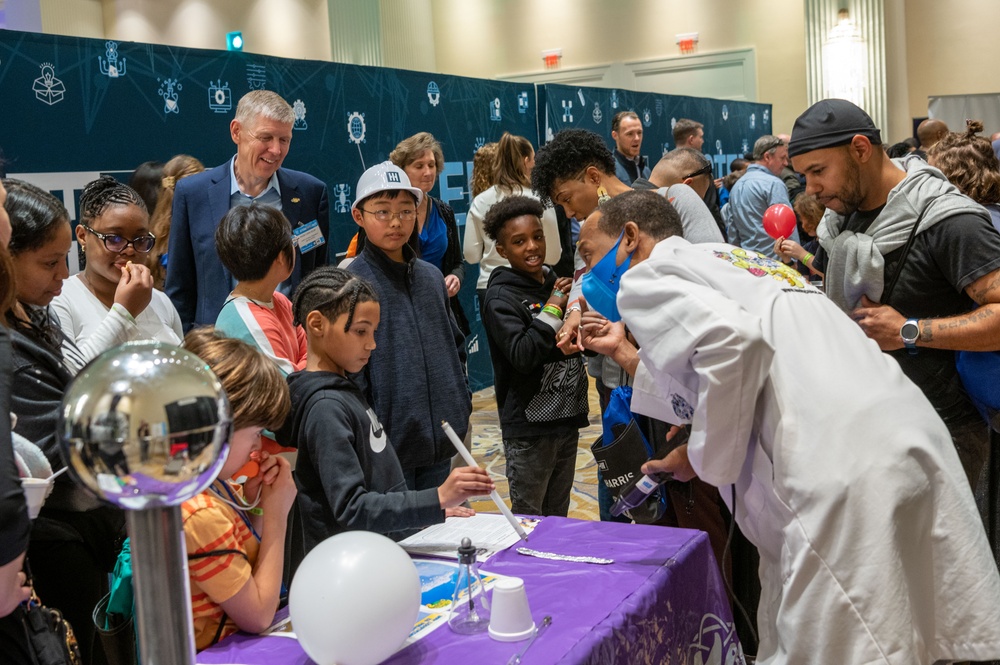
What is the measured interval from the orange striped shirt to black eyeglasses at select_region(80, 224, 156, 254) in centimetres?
127

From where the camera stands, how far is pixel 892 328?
2.50 m

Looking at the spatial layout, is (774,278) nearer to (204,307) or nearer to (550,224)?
(204,307)

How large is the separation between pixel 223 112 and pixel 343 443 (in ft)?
10.4

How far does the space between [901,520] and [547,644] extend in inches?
27.0

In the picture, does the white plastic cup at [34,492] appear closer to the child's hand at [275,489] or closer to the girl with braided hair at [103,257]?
the child's hand at [275,489]

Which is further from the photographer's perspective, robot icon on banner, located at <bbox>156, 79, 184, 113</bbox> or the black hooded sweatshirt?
robot icon on banner, located at <bbox>156, 79, 184, 113</bbox>

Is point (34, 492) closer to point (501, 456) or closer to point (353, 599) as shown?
point (353, 599)

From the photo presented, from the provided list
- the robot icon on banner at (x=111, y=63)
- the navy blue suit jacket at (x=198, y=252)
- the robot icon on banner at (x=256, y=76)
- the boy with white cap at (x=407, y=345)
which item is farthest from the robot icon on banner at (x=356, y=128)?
the boy with white cap at (x=407, y=345)

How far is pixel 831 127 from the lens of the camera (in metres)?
2.49

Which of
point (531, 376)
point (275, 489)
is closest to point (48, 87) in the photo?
point (531, 376)

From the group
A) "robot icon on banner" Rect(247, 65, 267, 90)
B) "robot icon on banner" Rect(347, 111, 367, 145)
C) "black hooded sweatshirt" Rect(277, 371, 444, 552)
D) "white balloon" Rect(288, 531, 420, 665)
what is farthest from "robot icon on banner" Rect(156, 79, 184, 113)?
"white balloon" Rect(288, 531, 420, 665)

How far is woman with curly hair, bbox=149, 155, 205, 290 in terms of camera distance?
380 cm

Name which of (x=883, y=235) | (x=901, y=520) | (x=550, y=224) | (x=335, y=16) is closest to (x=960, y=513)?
(x=901, y=520)

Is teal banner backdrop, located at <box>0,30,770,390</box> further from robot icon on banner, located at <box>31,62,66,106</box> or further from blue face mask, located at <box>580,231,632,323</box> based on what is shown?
blue face mask, located at <box>580,231,632,323</box>
